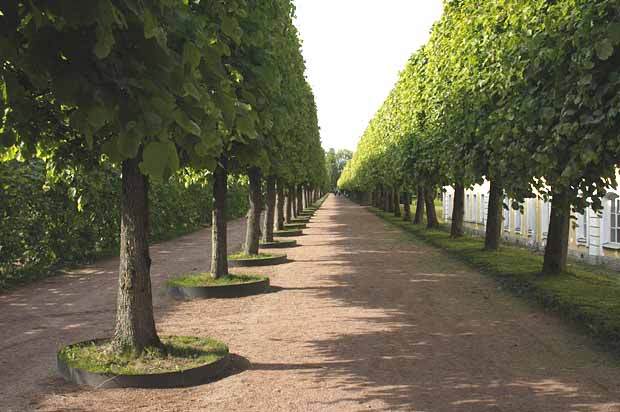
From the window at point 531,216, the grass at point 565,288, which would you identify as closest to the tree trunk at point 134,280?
the grass at point 565,288

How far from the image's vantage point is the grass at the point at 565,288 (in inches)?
370

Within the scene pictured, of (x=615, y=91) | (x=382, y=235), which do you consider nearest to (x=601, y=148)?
(x=615, y=91)

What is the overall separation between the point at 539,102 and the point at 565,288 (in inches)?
165

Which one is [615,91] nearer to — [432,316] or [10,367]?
[432,316]

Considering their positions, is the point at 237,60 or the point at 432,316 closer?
the point at 237,60

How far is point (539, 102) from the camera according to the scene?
9.73 meters

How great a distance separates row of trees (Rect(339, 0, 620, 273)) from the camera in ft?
27.1

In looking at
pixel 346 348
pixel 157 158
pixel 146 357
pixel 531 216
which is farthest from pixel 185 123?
pixel 531 216

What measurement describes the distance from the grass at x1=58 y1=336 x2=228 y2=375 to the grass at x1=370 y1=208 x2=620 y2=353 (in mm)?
5091

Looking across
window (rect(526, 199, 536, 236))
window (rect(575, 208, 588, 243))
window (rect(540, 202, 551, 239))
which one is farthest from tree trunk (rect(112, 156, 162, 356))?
window (rect(526, 199, 536, 236))

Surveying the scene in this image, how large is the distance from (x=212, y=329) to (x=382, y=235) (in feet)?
64.7

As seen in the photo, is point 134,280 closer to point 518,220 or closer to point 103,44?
point 103,44

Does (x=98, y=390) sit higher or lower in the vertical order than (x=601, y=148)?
lower

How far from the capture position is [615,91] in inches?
320
